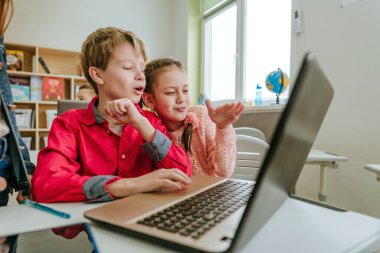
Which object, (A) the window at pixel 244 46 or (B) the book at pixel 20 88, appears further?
(B) the book at pixel 20 88

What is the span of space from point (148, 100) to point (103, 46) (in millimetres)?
281

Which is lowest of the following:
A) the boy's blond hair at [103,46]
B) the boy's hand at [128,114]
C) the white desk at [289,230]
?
the white desk at [289,230]

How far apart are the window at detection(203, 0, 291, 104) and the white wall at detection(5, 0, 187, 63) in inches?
21.6

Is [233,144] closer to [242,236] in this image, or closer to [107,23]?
[242,236]

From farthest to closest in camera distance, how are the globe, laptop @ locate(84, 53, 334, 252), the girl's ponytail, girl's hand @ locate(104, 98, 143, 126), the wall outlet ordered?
the globe
the wall outlet
the girl's ponytail
girl's hand @ locate(104, 98, 143, 126)
laptop @ locate(84, 53, 334, 252)

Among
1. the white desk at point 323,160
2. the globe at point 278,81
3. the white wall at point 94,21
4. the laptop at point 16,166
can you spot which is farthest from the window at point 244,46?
the laptop at point 16,166

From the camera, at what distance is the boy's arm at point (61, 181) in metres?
0.61

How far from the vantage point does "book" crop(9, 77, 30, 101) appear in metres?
3.68

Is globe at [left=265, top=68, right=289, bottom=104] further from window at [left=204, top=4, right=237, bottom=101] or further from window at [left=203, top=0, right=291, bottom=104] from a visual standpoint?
window at [left=204, top=4, right=237, bottom=101]

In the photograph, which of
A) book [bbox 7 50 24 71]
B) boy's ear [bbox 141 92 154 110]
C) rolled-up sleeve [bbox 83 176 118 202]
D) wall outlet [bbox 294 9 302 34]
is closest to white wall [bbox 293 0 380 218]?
wall outlet [bbox 294 9 302 34]

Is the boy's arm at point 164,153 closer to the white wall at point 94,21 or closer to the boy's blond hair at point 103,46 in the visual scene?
the boy's blond hair at point 103,46

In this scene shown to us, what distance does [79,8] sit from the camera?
4289 mm

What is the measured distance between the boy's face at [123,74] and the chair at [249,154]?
0.72 meters

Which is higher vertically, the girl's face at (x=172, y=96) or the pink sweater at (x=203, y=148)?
the girl's face at (x=172, y=96)
